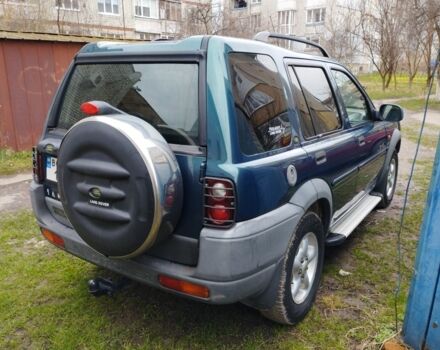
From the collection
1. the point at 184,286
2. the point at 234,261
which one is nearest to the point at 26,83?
the point at 184,286

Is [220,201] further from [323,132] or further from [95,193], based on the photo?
[323,132]

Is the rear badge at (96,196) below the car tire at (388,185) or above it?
above

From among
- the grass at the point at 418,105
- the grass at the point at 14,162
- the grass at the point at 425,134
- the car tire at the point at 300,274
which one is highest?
the car tire at the point at 300,274

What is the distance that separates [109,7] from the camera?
31.0m

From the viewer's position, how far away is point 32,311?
2.79 metres

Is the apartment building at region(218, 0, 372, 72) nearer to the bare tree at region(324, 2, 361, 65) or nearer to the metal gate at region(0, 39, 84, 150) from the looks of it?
the bare tree at region(324, 2, 361, 65)

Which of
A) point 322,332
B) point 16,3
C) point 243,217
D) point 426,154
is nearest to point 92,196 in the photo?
point 243,217

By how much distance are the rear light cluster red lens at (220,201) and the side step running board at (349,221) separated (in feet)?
4.38

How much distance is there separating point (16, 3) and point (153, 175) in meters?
18.7

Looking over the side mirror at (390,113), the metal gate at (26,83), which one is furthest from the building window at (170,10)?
the side mirror at (390,113)

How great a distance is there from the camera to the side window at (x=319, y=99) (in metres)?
2.84

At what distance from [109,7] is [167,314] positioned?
33.1 m

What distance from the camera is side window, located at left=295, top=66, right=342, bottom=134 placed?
2838mm

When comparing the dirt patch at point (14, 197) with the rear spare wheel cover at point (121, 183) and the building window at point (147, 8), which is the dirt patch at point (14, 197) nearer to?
the rear spare wheel cover at point (121, 183)
